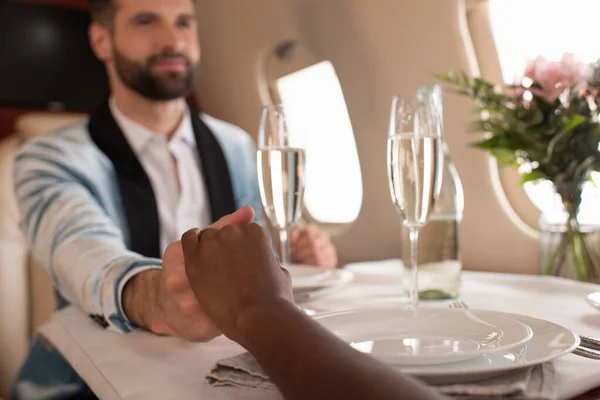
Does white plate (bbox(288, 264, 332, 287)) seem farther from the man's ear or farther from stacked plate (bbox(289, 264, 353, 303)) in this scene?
the man's ear

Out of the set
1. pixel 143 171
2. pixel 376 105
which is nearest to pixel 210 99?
pixel 376 105

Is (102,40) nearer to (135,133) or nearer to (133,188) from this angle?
(135,133)

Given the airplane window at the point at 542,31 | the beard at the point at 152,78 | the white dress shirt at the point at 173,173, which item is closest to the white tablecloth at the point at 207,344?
the airplane window at the point at 542,31

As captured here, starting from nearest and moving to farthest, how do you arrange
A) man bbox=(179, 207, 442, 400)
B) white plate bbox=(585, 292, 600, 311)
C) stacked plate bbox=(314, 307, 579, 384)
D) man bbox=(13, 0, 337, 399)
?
1. man bbox=(179, 207, 442, 400)
2. stacked plate bbox=(314, 307, 579, 384)
3. white plate bbox=(585, 292, 600, 311)
4. man bbox=(13, 0, 337, 399)

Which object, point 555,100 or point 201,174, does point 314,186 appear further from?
point 555,100

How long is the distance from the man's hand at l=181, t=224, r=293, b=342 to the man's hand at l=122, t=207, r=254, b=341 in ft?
0.20

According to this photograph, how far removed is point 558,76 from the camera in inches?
→ 42.9

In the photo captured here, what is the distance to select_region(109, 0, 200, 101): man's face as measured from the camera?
73.5 inches

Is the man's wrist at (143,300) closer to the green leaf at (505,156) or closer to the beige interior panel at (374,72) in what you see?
the green leaf at (505,156)

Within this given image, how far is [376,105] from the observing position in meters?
2.21

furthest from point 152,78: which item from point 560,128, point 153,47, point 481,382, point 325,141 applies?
point 481,382

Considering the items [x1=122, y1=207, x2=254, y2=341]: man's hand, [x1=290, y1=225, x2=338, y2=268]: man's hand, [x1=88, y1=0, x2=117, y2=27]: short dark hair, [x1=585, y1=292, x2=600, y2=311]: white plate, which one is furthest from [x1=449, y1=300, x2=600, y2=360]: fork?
→ [x1=88, y1=0, x2=117, y2=27]: short dark hair

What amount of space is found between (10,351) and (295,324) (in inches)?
87.8

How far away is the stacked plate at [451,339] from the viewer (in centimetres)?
51
